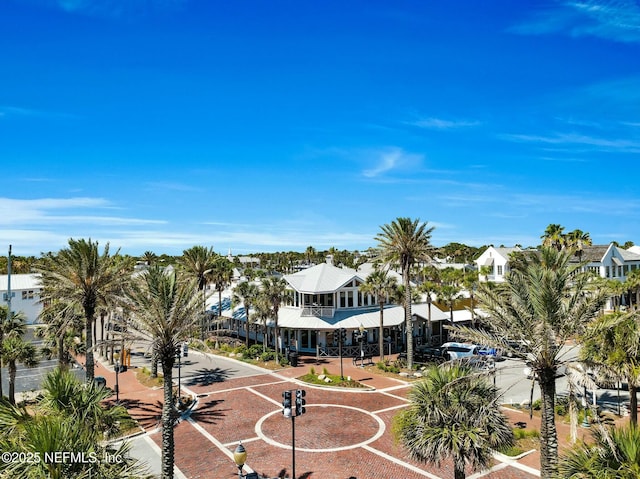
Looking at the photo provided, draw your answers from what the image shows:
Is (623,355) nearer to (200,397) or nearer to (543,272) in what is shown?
(543,272)

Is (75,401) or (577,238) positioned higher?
(577,238)

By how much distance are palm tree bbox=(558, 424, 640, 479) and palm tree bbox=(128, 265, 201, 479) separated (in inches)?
525

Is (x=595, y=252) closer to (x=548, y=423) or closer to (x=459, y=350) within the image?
(x=459, y=350)

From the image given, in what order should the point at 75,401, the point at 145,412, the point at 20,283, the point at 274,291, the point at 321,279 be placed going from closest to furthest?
the point at 75,401 → the point at 145,412 → the point at 274,291 → the point at 321,279 → the point at 20,283

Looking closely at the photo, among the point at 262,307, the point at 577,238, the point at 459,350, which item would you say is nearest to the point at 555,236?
the point at 577,238

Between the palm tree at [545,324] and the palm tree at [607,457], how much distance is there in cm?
344

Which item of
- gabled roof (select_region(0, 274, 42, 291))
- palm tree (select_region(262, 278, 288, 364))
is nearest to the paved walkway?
palm tree (select_region(262, 278, 288, 364))

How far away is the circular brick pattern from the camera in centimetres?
2111

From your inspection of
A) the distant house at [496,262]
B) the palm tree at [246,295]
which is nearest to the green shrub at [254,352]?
the palm tree at [246,295]

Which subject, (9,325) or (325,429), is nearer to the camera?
(325,429)

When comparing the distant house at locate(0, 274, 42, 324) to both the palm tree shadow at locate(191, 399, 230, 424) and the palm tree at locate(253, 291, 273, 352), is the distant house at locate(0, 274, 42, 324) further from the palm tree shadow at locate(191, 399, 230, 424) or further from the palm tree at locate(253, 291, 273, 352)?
the palm tree shadow at locate(191, 399, 230, 424)

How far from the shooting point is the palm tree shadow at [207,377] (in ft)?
108

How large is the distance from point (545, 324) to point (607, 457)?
4537mm

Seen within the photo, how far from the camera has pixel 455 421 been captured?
1348 cm
